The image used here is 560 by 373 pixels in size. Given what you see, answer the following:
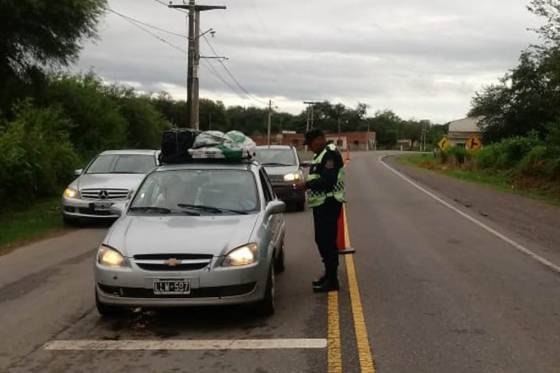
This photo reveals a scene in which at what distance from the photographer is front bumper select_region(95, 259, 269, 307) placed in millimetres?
6105

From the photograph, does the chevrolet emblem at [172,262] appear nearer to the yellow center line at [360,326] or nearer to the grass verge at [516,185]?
the yellow center line at [360,326]

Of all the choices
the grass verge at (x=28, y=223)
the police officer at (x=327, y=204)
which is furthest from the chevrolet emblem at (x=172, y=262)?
the grass verge at (x=28, y=223)

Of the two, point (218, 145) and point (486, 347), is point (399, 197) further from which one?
point (486, 347)

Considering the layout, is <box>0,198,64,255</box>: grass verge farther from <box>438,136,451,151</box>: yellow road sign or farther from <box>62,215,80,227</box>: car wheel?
<box>438,136,451,151</box>: yellow road sign

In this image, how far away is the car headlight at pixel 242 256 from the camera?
20.4 feet

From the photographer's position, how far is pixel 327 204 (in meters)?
7.86

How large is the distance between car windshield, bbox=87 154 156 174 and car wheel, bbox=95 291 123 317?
28.7ft

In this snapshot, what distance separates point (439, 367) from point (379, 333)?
3.12 ft

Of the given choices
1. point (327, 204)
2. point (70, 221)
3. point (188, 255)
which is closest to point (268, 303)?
point (188, 255)

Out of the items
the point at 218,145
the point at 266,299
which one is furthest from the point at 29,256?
the point at 266,299

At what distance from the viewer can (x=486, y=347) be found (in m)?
5.80

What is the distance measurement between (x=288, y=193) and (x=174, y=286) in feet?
35.1

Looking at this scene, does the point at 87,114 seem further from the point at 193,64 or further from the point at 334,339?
the point at 334,339

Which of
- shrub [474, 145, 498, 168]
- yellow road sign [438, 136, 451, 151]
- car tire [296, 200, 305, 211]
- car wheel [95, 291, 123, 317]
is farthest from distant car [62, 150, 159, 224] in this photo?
yellow road sign [438, 136, 451, 151]
